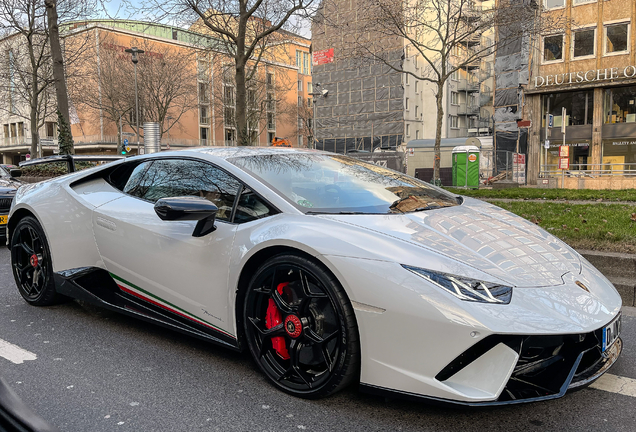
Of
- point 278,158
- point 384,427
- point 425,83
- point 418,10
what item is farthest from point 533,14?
point 425,83

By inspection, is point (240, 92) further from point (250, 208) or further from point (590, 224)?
point (250, 208)

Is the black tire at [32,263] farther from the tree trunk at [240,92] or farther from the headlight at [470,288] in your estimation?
the tree trunk at [240,92]

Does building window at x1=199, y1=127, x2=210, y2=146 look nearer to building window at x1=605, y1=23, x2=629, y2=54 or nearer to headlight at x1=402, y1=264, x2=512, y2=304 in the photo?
building window at x1=605, y1=23, x2=629, y2=54

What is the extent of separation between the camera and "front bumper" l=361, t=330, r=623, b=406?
2.05 meters

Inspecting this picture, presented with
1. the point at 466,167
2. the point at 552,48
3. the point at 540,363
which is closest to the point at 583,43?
the point at 552,48

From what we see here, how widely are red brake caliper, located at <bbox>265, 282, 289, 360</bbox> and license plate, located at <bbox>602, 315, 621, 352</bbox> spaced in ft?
4.70

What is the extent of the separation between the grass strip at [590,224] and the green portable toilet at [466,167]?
604 inches

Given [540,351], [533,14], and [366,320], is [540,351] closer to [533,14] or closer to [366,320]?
[366,320]

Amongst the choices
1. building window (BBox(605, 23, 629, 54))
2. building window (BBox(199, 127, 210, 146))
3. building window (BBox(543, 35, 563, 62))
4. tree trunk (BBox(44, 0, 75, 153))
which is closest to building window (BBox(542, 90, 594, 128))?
building window (BBox(543, 35, 563, 62))

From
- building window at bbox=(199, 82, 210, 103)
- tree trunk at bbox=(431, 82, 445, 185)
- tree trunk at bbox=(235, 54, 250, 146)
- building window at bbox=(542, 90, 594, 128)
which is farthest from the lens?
building window at bbox=(199, 82, 210, 103)

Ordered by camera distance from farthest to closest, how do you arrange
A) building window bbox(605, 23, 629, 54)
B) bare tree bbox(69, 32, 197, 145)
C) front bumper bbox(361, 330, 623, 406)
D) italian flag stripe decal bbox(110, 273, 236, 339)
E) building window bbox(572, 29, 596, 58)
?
1. bare tree bbox(69, 32, 197, 145)
2. building window bbox(572, 29, 596, 58)
3. building window bbox(605, 23, 629, 54)
4. italian flag stripe decal bbox(110, 273, 236, 339)
5. front bumper bbox(361, 330, 623, 406)

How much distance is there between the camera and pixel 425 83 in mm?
47844

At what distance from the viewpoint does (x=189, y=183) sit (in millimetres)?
3277

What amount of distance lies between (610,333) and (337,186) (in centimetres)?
154
